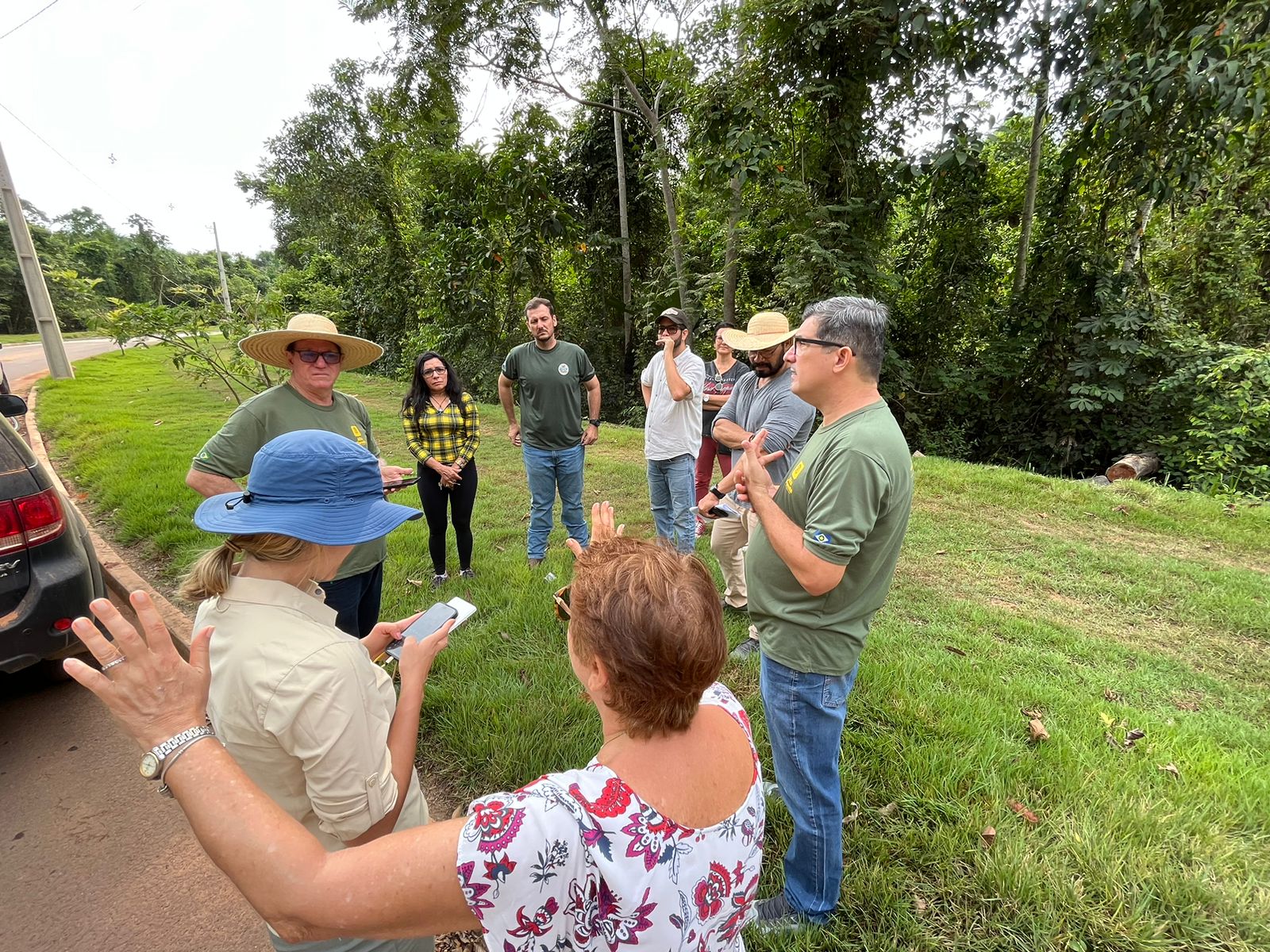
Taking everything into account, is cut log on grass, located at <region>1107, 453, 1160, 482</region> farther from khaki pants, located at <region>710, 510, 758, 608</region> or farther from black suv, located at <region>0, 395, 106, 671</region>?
black suv, located at <region>0, 395, 106, 671</region>

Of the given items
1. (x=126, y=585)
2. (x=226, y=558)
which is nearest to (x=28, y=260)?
(x=126, y=585)

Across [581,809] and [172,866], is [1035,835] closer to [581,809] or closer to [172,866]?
[581,809]

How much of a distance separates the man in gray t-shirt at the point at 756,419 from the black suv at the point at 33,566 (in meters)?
3.32

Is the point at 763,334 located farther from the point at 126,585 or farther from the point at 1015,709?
the point at 126,585

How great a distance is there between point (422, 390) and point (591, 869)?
394cm

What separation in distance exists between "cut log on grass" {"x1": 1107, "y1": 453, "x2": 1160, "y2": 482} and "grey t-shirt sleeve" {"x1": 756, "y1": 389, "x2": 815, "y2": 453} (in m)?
7.16

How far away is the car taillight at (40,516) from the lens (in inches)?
108

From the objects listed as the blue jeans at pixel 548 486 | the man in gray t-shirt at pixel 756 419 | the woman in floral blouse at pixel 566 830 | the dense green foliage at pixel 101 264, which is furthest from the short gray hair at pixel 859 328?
the dense green foliage at pixel 101 264

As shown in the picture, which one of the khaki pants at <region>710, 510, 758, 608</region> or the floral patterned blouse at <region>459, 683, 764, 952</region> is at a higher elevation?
the floral patterned blouse at <region>459, 683, 764, 952</region>

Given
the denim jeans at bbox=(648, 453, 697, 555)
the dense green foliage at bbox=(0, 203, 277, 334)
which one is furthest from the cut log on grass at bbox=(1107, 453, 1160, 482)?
the dense green foliage at bbox=(0, 203, 277, 334)

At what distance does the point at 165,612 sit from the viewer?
12.4 feet

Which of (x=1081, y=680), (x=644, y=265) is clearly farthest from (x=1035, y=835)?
(x=644, y=265)

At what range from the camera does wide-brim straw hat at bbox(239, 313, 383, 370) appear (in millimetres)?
2713

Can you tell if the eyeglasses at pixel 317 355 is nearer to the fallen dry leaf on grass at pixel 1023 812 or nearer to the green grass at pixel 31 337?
the fallen dry leaf on grass at pixel 1023 812
